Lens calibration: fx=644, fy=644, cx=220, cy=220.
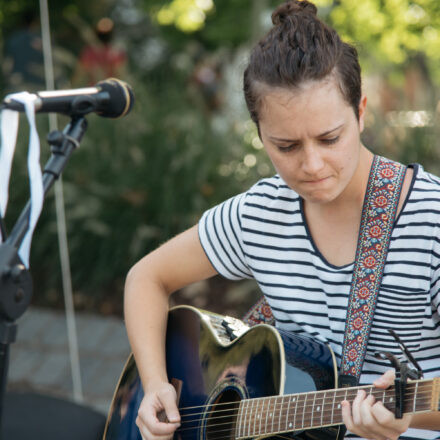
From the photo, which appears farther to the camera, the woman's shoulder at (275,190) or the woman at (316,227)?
the woman's shoulder at (275,190)

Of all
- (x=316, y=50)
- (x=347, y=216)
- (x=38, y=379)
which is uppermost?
(x=316, y=50)

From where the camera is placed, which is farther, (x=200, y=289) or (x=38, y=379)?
(x=200, y=289)

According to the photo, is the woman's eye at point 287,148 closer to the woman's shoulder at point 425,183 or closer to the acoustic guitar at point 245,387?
the woman's shoulder at point 425,183

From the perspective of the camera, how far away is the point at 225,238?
1.88 metres

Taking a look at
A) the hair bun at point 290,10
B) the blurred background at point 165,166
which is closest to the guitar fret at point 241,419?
the hair bun at point 290,10

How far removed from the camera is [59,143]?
138 cm

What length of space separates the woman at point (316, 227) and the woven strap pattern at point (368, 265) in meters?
0.02

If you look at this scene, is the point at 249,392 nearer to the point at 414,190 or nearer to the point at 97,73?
the point at 414,190

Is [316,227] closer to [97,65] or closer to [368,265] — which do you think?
[368,265]

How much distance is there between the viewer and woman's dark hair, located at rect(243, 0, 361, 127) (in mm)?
1441

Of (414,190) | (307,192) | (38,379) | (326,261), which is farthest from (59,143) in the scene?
(38,379)

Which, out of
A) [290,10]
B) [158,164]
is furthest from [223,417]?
[158,164]

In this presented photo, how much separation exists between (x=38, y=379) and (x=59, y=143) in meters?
2.75

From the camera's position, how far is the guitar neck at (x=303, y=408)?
1.32 metres
